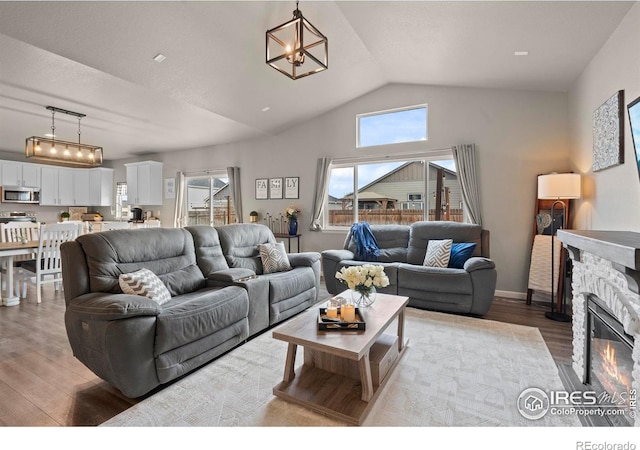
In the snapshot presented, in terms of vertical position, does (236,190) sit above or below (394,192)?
above

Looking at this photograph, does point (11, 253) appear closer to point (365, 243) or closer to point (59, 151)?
point (59, 151)

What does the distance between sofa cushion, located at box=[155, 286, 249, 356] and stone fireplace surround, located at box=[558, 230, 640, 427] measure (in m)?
2.40

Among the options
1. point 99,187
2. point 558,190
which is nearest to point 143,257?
point 558,190

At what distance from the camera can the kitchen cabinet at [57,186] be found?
712 centimetres

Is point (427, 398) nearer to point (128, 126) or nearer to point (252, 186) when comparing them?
point (252, 186)

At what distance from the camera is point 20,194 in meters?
6.63

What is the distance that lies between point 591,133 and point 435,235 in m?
1.93

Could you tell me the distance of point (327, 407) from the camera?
5.89ft

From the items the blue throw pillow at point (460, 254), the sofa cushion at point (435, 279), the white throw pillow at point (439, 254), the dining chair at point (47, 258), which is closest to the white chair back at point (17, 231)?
the dining chair at point (47, 258)

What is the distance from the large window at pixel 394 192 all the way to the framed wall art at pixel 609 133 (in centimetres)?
179

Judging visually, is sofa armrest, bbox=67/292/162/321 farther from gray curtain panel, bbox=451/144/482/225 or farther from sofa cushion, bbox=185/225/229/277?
gray curtain panel, bbox=451/144/482/225

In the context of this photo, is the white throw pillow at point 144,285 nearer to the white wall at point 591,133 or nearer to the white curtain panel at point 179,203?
the white wall at point 591,133

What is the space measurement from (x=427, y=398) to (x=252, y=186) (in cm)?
518

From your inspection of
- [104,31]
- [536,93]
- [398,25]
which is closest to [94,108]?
[104,31]
